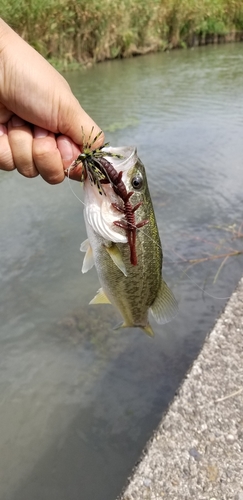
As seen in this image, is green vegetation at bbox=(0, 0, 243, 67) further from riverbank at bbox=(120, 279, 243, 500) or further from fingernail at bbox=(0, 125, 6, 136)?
riverbank at bbox=(120, 279, 243, 500)

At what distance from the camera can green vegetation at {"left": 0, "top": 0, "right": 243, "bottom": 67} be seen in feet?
43.7

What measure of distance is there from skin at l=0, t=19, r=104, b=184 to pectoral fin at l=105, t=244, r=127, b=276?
0.42 m

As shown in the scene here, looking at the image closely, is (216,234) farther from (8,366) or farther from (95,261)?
(95,261)

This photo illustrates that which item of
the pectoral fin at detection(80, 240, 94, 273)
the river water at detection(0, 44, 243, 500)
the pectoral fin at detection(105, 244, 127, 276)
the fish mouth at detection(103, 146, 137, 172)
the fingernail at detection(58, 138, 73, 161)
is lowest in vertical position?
the river water at detection(0, 44, 243, 500)

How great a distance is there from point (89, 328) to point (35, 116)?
2105mm

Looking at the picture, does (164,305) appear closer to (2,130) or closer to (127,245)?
(127,245)

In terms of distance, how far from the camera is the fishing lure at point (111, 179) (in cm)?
170

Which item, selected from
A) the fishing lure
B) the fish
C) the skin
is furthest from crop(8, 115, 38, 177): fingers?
the fish

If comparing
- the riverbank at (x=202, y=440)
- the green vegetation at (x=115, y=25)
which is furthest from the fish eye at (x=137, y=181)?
the green vegetation at (x=115, y=25)

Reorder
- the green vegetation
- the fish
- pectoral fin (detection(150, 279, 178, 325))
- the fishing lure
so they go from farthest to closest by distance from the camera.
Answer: the green vegetation → pectoral fin (detection(150, 279, 178, 325)) → the fish → the fishing lure

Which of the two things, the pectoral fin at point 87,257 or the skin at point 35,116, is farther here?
the pectoral fin at point 87,257

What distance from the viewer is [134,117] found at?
9.23m

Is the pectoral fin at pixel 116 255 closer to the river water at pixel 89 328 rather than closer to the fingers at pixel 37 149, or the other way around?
A: the fingers at pixel 37 149

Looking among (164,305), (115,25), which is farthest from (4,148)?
(115,25)
